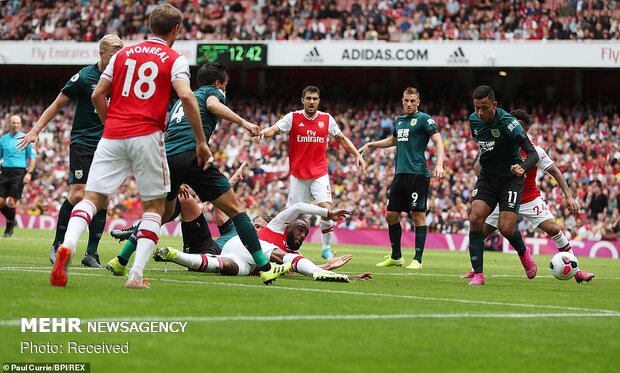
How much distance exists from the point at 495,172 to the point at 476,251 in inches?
38.6

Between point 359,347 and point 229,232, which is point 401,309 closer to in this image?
point 359,347

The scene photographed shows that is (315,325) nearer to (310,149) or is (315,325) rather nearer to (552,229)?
(552,229)

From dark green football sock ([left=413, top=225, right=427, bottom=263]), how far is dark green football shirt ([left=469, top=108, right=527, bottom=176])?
3551mm

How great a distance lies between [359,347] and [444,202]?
78.9ft

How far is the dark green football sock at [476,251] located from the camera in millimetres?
11448

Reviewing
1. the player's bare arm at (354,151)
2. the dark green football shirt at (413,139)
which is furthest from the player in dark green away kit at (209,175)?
the dark green football shirt at (413,139)

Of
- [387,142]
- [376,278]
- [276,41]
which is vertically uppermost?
[276,41]

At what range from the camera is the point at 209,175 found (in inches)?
354

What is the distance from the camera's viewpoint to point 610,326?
7.27 m

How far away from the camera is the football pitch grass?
515 centimetres

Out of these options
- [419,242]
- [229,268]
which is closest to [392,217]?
[419,242]

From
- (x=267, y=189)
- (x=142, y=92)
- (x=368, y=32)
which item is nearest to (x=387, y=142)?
(x=142, y=92)

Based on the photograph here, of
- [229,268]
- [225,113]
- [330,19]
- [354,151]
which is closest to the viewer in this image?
[225,113]

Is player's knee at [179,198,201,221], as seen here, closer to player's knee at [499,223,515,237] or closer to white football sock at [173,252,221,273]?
white football sock at [173,252,221,273]
